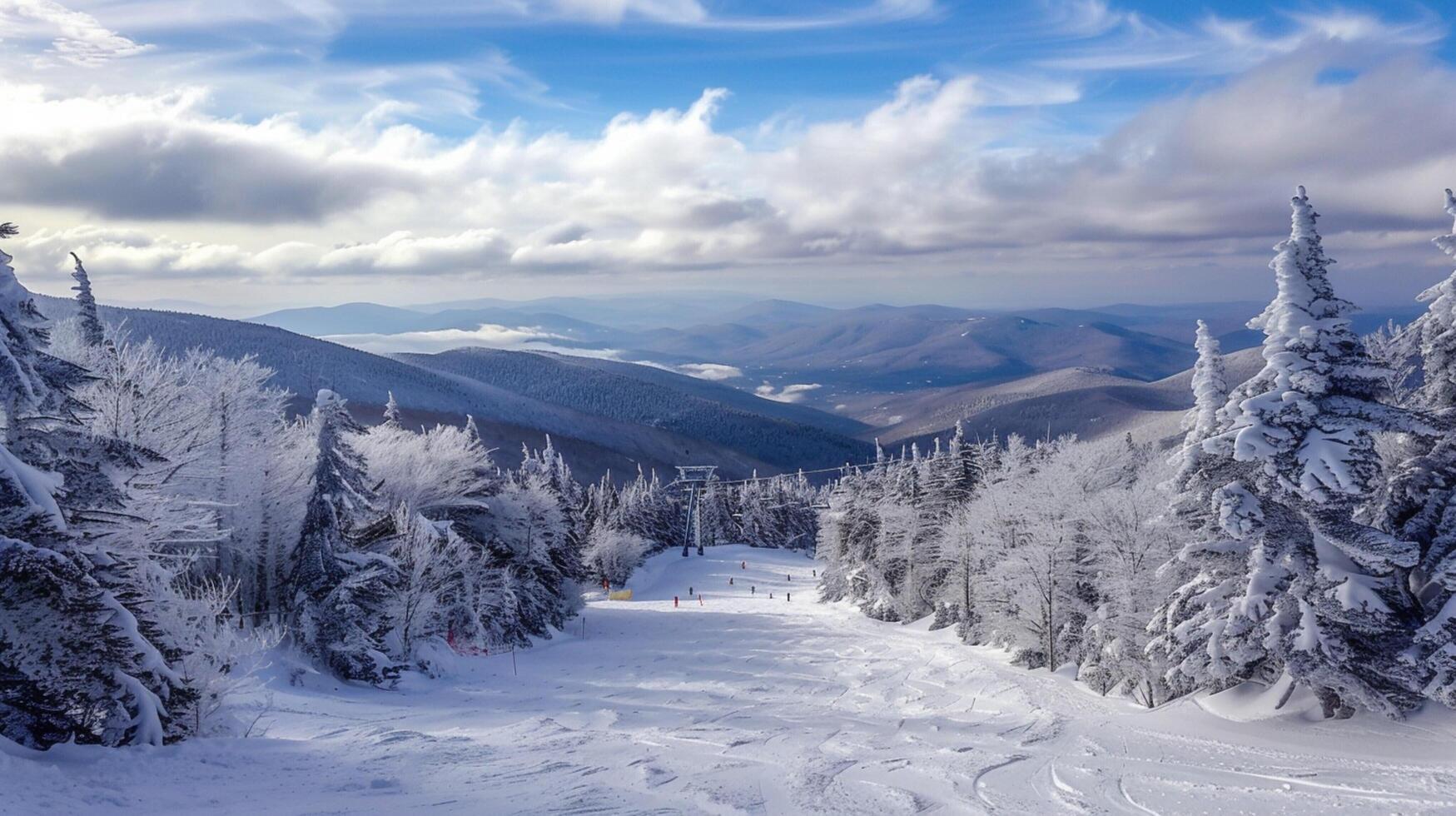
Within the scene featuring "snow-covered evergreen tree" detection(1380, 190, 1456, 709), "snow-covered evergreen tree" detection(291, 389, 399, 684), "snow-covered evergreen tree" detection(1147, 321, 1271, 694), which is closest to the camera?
"snow-covered evergreen tree" detection(1380, 190, 1456, 709)

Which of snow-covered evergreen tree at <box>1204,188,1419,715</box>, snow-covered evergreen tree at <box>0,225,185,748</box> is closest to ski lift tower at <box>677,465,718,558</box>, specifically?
snow-covered evergreen tree at <box>1204,188,1419,715</box>

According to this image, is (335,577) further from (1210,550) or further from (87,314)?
(1210,550)

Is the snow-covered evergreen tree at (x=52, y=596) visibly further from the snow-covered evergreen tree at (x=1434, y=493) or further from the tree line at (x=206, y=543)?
the snow-covered evergreen tree at (x=1434, y=493)

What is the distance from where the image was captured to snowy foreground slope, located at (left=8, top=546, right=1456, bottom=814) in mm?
13102

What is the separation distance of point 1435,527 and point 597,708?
21.1 meters

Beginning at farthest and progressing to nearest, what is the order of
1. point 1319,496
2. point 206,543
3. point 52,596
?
point 206,543 → point 1319,496 → point 52,596

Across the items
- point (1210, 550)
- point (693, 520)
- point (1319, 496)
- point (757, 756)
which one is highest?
point (1319, 496)

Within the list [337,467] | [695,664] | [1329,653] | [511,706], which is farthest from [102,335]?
[1329,653]

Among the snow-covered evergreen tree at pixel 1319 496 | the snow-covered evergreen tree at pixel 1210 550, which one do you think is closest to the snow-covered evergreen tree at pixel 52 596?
the snow-covered evergreen tree at pixel 1210 550

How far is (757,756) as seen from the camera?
61.3 ft

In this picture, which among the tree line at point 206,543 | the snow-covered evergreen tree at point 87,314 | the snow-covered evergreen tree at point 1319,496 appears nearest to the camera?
Result: the tree line at point 206,543

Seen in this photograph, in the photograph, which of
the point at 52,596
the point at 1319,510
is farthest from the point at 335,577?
the point at 1319,510

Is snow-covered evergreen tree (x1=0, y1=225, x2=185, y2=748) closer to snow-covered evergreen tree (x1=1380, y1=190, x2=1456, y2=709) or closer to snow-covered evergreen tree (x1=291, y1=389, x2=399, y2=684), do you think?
snow-covered evergreen tree (x1=291, y1=389, x2=399, y2=684)

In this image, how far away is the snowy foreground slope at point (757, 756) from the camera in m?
13.1
